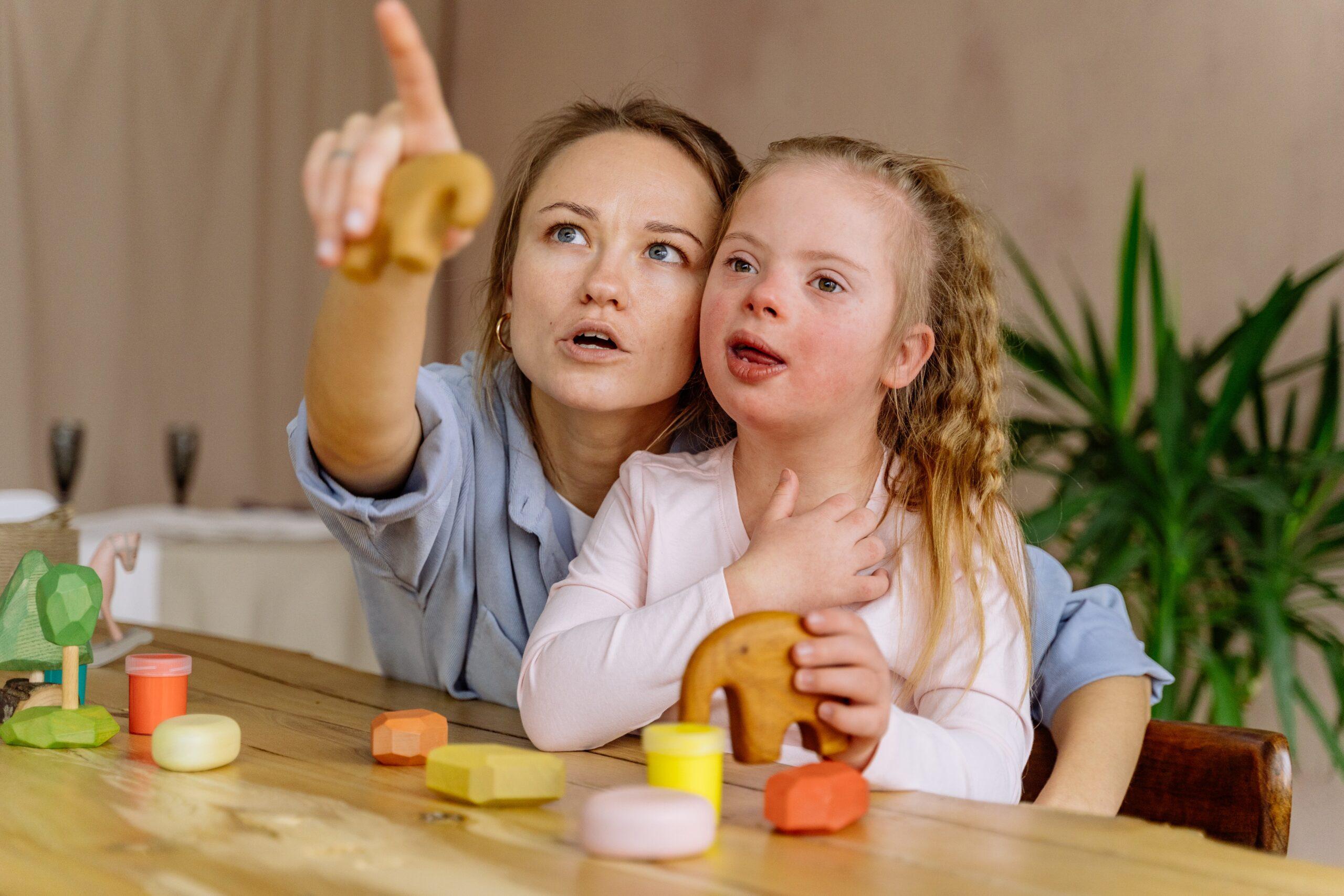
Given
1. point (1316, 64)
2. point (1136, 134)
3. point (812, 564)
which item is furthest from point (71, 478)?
point (1316, 64)

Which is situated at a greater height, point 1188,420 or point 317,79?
point 317,79

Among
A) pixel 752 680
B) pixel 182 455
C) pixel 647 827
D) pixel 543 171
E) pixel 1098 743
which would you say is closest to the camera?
pixel 647 827

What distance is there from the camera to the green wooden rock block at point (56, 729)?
723 millimetres

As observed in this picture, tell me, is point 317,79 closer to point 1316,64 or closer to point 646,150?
point 1316,64

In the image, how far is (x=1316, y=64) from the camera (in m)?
2.38

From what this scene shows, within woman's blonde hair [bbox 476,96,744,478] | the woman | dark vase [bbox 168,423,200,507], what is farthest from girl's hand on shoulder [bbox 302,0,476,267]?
dark vase [bbox 168,423,200,507]

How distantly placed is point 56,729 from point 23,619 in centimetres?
14

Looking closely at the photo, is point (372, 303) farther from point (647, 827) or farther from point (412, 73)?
point (647, 827)

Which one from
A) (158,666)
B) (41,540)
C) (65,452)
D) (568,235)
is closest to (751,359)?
(568,235)

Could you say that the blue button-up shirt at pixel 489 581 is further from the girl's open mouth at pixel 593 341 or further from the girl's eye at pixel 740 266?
the girl's eye at pixel 740 266

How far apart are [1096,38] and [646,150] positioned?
80.6 inches

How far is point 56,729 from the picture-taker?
723 millimetres

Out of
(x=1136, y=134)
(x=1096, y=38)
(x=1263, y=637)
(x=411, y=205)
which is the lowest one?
(x=1263, y=637)

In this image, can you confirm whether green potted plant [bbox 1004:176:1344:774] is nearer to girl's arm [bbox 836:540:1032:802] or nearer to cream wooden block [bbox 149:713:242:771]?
girl's arm [bbox 836:540:1032:802]
